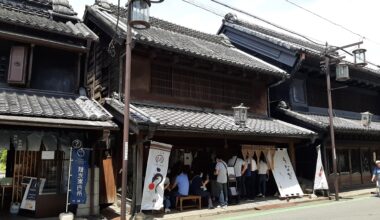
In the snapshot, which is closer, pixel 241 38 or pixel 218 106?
pixel 218 106

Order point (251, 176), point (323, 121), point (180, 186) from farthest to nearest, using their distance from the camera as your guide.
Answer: point (323, 121), point (251, 176), point (180, 186)

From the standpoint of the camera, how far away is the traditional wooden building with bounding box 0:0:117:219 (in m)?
10.7

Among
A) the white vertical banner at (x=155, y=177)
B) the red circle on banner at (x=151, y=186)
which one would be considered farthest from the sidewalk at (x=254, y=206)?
the red circle on banner at (x=151, y=186)

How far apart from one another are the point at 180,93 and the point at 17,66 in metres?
6.38

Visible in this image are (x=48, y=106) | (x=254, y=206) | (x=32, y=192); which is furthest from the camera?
(x=254, y=206)

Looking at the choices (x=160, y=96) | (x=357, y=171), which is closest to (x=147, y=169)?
(x=160, y=96)

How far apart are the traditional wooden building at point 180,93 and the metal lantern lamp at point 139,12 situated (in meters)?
3.02

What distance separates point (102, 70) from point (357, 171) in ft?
50.8

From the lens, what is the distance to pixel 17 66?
11758 millimetres

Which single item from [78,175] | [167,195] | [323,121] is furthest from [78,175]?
[323,121]

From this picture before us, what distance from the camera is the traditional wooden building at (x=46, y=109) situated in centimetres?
1067

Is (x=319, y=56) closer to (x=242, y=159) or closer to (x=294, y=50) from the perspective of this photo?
(x=294, y=50)

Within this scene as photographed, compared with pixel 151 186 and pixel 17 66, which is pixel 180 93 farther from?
pixel 17 66

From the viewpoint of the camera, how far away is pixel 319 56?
19219 mm
